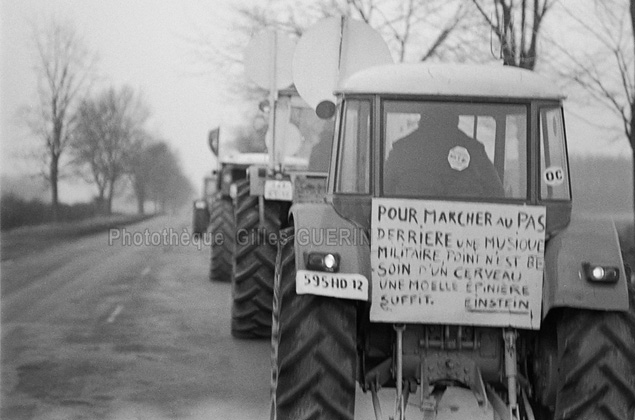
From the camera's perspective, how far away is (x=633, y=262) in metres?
15.4

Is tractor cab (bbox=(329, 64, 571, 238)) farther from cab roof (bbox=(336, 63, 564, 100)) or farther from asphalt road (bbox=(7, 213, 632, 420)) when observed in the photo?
asphalt road (bbox=(7, 213, 632, 420))

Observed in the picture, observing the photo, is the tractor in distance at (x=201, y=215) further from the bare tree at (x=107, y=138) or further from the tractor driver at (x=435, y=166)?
the tractor driver at (x=435, y=166)

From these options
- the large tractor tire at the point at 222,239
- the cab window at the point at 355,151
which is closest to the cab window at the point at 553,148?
the cab window at the point at 355,151

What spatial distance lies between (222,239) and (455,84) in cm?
1160

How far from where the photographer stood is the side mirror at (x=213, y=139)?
1998 cm

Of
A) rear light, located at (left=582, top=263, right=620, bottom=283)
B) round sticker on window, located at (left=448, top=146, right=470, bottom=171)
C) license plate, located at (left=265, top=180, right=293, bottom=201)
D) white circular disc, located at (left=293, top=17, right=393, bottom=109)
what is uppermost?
white circular disc, located at (left=293, top=17, right=393, bottom=109)

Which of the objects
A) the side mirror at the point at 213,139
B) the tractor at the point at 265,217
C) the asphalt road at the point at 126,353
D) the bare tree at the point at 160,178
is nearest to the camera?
the asphalt road at the point at 126,353

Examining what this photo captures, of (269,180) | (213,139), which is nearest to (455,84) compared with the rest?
(269,180)

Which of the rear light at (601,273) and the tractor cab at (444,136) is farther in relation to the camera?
the tractor cab at (444,136)

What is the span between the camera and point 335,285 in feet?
17.5

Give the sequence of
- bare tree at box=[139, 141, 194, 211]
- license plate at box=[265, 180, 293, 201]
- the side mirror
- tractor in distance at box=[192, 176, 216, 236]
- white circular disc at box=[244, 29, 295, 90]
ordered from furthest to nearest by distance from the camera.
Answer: bare tree at box=[139, 141, 194, 211]
tractor in distance at box=[192, 176, 216, 236]
the side mirror
white circular disc at box=[244, 29, 295, 90]
license plate at box=[265, 180, 293, 201]

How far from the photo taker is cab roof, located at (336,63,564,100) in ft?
18.7

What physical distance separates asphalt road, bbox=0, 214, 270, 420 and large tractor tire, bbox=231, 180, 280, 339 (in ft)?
1.12

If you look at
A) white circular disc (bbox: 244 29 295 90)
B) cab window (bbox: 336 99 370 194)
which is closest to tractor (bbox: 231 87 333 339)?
white circular disc (bbox: 244 29 295 90)
